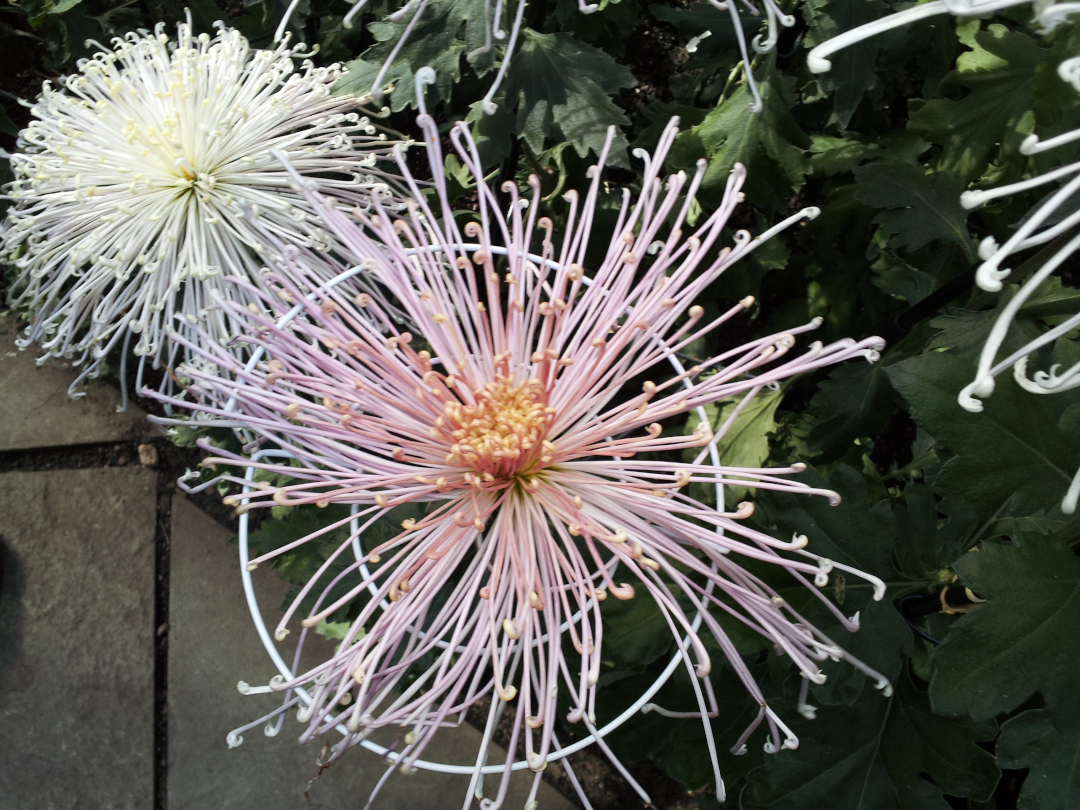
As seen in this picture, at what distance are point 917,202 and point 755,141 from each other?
21cm

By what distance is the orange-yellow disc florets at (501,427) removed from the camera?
0.63 m

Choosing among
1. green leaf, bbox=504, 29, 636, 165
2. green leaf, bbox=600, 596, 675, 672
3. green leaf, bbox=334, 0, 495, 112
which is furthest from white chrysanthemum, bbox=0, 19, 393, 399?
green leaf, bbox=600, 596, 675, 672

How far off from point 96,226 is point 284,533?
45cm

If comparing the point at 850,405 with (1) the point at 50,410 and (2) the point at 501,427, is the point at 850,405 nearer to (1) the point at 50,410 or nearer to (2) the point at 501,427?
(2) the point at 501,427

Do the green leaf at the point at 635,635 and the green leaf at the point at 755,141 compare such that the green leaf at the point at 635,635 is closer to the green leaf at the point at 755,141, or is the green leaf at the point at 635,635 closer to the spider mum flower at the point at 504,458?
the spider mum flower at the point at 504,458

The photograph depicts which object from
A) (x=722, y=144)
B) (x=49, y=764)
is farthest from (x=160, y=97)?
(x=49, y=764)

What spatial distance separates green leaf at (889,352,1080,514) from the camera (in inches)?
24.6

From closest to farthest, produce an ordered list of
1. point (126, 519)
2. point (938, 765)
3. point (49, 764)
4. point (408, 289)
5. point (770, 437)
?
1. point (408, 289)
2. point (938, 765)
3. point (770, 437)
4. point (49, 764)
5. point (126, 519)

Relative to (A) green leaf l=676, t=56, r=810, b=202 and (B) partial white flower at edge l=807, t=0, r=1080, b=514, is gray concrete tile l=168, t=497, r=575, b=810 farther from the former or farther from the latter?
(B) partial white flower at edge l=807, t=0, r=1080, b=514

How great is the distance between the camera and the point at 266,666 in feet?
5.01

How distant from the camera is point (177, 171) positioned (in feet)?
3.01

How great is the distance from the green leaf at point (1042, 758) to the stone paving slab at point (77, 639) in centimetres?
148

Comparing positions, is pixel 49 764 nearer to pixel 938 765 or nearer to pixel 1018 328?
pixel 938 765

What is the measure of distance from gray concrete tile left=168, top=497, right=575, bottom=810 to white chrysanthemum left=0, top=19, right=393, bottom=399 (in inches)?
28.8
